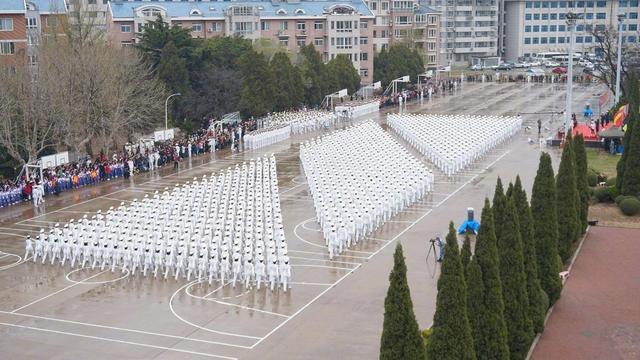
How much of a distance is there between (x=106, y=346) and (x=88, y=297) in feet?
13.1

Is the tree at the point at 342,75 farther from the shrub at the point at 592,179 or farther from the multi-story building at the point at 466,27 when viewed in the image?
the multi-story building at the point at 466,27

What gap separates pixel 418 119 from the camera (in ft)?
184

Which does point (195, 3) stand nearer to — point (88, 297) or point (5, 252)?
point (5, 252)

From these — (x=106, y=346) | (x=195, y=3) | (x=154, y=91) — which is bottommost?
(x=106, y=346)

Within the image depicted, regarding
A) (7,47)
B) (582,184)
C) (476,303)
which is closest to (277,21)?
(7,47)

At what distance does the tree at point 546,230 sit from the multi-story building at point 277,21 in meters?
61.0

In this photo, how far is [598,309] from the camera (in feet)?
69.0

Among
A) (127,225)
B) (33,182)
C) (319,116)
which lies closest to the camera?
(127,225)

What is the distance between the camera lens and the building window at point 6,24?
53938mm

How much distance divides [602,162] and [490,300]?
28.5 meters

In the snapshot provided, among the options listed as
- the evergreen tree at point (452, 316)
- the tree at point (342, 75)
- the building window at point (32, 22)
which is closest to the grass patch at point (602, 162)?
the evergreen tree at point (452, 316)

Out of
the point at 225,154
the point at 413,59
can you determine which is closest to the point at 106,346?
the point at 225,154

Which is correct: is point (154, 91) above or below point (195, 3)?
below

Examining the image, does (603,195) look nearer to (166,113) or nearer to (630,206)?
(630,206)
